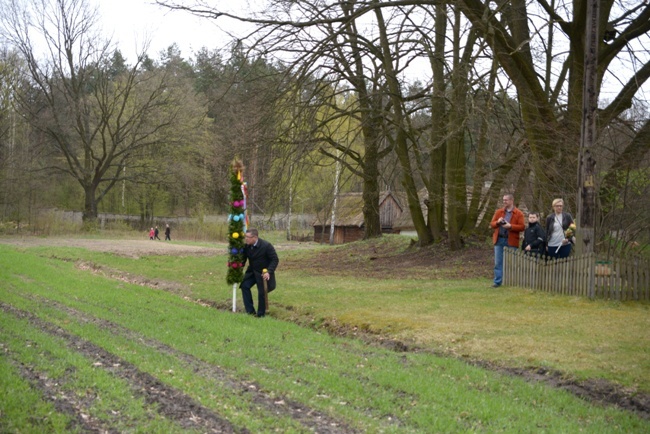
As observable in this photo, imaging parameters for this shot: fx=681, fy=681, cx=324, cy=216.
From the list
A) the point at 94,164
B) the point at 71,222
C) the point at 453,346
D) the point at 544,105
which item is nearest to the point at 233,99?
the point at 544,105

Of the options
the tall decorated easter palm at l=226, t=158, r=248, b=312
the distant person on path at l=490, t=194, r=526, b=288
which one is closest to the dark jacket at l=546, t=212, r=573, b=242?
the distant person on path at l=490, t=194, r=526, b=288

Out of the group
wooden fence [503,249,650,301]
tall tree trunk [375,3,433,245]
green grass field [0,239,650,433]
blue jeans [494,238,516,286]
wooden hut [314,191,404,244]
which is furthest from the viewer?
wooden hut [314,191,404,244]

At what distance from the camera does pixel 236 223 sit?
1484 centimetres

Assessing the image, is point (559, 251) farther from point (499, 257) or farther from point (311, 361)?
point (311, 361)

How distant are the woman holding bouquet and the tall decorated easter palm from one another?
684cm

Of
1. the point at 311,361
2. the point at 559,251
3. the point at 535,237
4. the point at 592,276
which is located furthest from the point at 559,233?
the point at 311,361

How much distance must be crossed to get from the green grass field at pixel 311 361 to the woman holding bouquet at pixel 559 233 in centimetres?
123

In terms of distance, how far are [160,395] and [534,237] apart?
431 inches

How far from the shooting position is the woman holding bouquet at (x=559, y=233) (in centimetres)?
1509

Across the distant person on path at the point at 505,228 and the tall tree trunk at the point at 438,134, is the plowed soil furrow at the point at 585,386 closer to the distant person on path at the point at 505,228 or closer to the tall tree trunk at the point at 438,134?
the distant person on path at the point at 505,228

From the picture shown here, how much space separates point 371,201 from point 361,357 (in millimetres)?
20934

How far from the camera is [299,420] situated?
271 inches

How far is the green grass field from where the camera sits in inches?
271

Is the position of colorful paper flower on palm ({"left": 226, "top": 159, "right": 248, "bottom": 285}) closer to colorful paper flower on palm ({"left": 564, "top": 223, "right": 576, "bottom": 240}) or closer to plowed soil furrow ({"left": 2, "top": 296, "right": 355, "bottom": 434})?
plowed soil furrow ({"left": 2, "top": 296, "right": 355, "bottom": 434})
